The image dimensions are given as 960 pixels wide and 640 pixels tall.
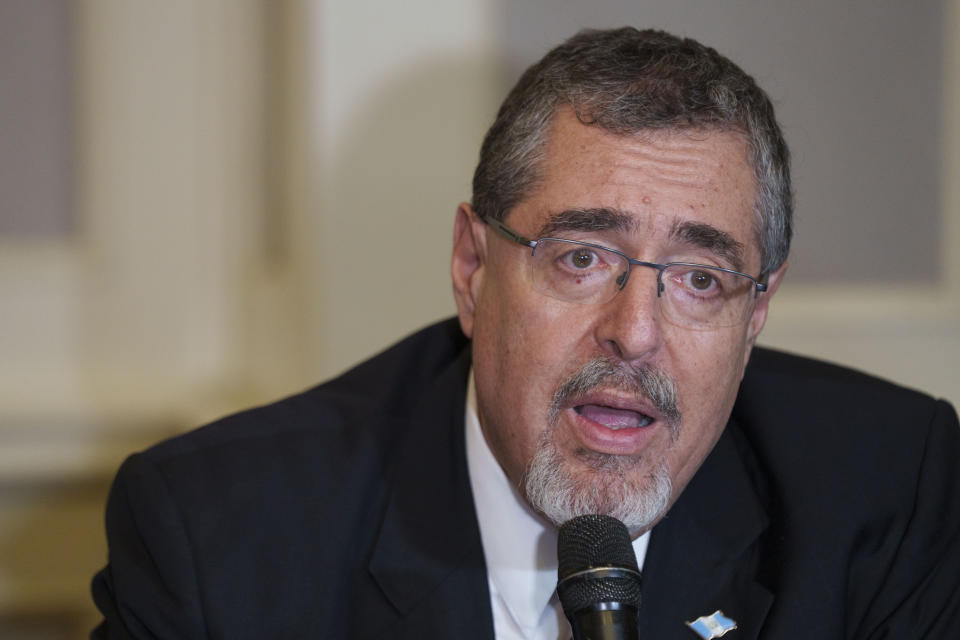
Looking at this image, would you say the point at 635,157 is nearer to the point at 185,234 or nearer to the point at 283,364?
the point at 283,364

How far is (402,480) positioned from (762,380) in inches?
30.4

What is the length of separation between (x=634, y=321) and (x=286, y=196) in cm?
159

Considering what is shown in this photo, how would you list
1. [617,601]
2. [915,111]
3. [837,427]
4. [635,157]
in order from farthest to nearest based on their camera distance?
1. [915,111]
2. [837,427]
3. [635,157]
4. [617,601]

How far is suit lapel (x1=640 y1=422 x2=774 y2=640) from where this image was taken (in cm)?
180

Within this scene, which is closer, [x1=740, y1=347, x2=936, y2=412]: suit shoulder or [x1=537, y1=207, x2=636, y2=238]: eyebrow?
[x1=537, y1=207, x2=636, y2=238]: eyebrow

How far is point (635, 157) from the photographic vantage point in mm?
1741

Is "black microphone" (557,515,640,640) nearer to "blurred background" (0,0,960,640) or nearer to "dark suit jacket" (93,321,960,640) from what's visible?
"dark suit jacket" (93,321,960,640)

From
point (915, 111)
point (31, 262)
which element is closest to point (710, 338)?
point (915, 111)

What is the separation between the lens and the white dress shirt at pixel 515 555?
183 cm

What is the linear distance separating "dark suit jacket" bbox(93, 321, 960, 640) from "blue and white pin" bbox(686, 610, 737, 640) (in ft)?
0.06

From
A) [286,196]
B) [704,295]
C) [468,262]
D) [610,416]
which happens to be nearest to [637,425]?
[610,416]

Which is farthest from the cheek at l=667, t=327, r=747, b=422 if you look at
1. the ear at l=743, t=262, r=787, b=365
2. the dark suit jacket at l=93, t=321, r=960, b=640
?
the dark suit jacket at l=93, t=321, r=960, b=640

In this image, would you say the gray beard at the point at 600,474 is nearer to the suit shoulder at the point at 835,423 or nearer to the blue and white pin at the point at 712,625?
the blue and white pin at the point at 712,625

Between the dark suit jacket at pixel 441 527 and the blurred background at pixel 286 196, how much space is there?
0.18 meters
